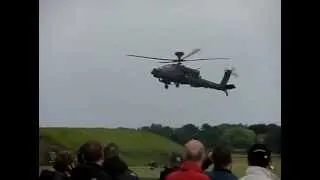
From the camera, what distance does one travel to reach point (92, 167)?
3.73 metres

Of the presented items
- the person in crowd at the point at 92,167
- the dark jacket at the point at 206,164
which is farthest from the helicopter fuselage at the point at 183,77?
the person in crowd at the point at 92,167

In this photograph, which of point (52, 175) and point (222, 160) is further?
point (52, 175)

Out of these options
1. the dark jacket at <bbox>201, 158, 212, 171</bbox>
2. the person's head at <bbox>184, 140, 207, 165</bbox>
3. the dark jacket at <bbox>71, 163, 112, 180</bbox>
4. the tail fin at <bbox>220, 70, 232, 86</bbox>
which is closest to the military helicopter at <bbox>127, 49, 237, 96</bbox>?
the tail fin at <bbox>220, 70, 232, 86</bbox>

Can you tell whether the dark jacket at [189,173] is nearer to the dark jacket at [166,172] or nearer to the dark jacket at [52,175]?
the dark jacket at [166,172]

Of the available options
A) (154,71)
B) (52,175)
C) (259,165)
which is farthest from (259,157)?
(52,175)

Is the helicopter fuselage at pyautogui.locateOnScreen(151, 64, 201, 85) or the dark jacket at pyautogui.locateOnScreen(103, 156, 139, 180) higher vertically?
the helicopter fuselage at pyautogui.locateOnScreen(151, 64, 201, 85)

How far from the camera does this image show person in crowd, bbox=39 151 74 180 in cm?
391

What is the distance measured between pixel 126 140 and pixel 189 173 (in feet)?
2.65

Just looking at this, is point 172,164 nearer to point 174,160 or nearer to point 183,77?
point 174,160

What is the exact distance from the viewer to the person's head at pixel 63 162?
3.96 meters

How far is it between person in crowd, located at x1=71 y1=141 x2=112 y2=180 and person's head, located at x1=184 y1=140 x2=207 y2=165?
0.50 m

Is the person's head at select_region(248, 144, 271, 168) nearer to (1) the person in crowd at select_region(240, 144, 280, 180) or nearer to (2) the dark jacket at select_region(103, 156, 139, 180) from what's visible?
(1) the person in crowd at select_region(240, 144, 280, 180)
